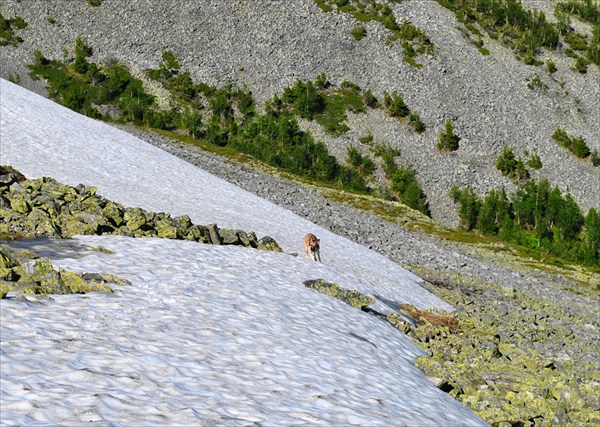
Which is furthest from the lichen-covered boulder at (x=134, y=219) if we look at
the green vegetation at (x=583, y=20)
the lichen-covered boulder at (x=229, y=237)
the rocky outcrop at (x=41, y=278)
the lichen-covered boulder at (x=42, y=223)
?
the green vegetation at (x=583, y=20)

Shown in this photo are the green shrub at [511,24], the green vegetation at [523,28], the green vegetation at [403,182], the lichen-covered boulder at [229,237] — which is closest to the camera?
the lichen-covered boulder at [229,237]

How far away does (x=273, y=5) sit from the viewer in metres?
120

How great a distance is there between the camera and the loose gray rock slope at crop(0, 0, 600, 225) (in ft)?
322

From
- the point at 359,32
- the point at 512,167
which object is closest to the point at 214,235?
the point at 512,167

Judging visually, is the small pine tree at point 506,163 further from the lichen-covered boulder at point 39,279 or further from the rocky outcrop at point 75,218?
the lichen-covered boulder at point 39,279

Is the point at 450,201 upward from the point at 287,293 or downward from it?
upward

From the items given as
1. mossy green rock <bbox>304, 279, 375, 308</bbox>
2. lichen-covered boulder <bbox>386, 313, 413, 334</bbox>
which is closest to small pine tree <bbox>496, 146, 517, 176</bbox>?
lichen-covered boulder <bbox>386, 313, 413, 334</bbox>

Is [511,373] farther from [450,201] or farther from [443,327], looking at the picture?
[450,201]

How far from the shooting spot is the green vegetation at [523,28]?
402 ft

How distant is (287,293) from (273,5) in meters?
112

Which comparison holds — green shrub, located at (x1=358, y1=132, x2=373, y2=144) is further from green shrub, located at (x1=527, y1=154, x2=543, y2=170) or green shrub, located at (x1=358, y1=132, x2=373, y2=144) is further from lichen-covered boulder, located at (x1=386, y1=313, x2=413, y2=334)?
lichen-covered boulder, located at (x1=386, y1=313, x2=413, y2=334)

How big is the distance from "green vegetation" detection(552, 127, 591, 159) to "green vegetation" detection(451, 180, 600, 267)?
11.9 meters

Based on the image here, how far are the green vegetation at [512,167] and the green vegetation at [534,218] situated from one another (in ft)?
6.75

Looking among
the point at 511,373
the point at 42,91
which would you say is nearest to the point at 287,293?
the point at 511,373
